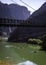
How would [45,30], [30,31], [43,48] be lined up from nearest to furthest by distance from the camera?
[43,48]
[45,30]
[30,31]

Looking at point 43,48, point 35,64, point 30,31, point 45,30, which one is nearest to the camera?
point 35,64

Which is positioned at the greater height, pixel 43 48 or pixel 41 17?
pixel 43 48

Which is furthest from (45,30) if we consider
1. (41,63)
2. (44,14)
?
(41,63)

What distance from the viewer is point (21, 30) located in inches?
5394

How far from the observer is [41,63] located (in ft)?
112

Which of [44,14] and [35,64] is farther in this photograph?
[44,14]

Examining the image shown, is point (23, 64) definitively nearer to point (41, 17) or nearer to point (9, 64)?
point (9, 64)

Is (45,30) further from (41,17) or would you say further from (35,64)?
(35,64)

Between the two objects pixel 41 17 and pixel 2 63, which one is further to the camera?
pixel 41 17

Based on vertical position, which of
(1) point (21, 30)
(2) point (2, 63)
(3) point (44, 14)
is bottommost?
(1) point (21, 30)

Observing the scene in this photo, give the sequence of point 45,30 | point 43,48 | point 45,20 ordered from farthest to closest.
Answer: point 45,20 → point 45,30 → point 43,48

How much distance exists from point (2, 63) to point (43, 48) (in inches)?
845

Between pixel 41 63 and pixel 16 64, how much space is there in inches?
155

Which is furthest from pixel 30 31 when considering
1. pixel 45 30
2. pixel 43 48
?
pixel 43 48
